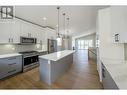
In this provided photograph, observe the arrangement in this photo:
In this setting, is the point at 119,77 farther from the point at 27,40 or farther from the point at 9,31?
the point at 27,40

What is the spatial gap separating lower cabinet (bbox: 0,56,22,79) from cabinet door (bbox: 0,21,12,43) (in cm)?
73

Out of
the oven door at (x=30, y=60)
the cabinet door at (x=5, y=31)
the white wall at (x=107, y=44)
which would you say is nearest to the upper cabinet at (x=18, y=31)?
the cabinet door at (x=5, y=31)

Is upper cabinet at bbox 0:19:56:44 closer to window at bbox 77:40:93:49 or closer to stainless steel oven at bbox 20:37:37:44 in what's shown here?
stainless steel oven at bbox 20:37:37:44

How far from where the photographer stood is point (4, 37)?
13.4 feet

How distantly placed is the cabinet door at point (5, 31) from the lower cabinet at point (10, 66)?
0.73 metres

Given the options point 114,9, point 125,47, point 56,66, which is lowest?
point 56,66

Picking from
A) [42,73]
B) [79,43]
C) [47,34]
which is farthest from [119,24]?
[79,43]

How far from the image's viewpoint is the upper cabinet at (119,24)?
7.94 ft

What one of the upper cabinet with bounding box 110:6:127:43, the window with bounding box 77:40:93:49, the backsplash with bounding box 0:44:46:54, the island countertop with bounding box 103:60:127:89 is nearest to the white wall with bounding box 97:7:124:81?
the upper cabinet with bounding box 110:6:127:43

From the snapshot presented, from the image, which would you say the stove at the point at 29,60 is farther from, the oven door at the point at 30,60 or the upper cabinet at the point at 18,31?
the upper cabinet at the point at 18,31

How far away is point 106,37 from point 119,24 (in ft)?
2.96

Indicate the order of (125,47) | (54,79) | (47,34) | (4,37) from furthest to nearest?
(47,34), (4,37), (54,79), (125,47)

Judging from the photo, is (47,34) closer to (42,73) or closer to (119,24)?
(42,73)

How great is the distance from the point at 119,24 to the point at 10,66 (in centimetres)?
377
